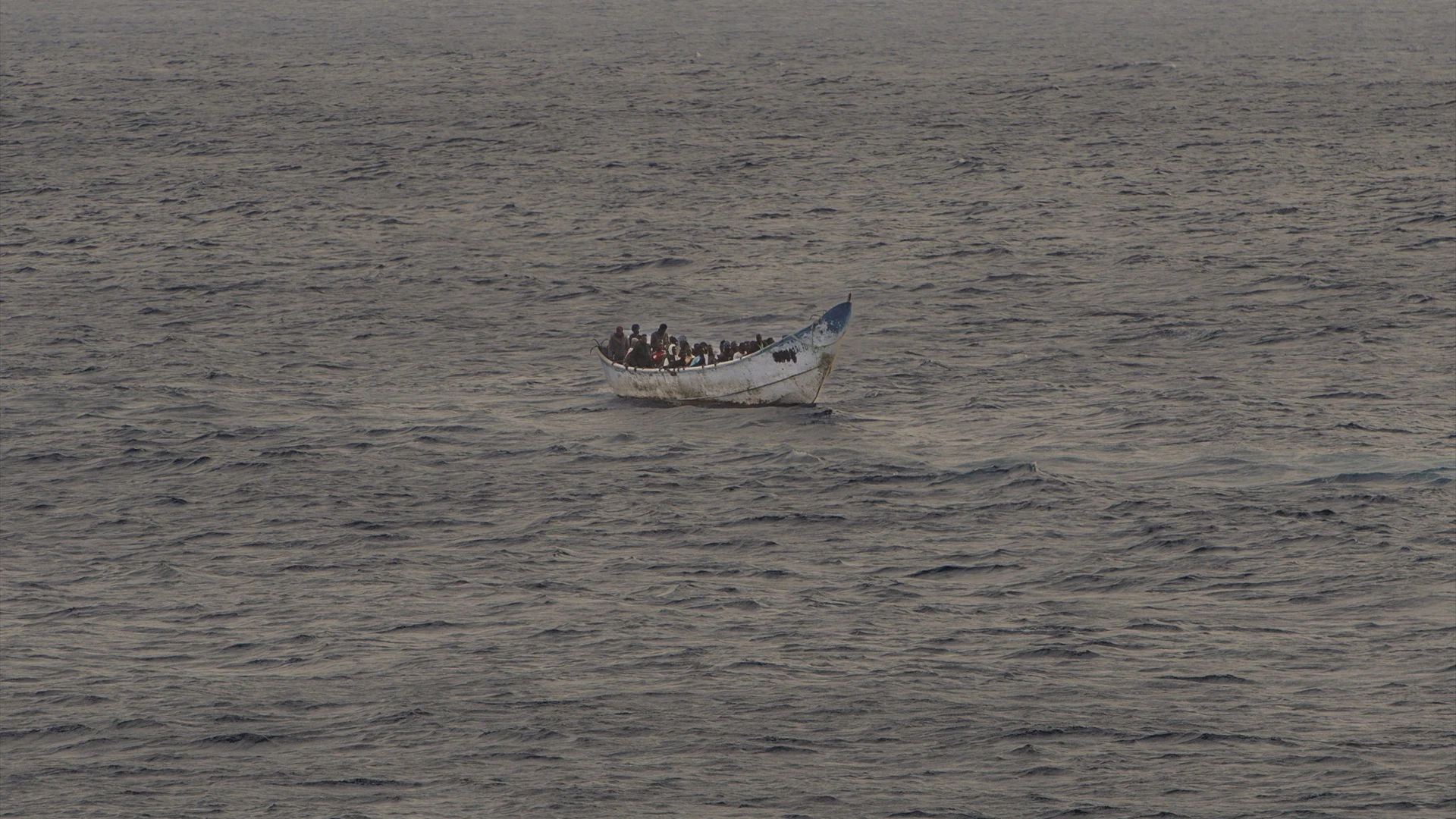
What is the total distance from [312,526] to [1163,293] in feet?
124

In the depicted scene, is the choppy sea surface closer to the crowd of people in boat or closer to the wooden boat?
the wooden boat

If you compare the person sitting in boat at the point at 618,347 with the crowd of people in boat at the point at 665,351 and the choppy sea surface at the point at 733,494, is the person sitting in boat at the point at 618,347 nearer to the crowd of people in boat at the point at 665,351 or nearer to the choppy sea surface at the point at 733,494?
the crowd of people in boat at the point at 665,351

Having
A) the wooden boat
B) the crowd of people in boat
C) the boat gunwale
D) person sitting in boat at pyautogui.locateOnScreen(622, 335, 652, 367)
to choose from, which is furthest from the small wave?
person sitting in boat at pyautogui.locateOnScreen(622, 335, 652, 367)

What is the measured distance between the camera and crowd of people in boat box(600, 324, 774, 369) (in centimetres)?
6066

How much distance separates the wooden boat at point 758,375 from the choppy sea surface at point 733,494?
2.47ft

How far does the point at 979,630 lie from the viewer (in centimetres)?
4203

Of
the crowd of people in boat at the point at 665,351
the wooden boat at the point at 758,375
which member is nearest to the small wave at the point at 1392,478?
the wooden boat at the point at 758,375

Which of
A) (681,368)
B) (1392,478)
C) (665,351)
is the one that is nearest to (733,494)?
(681,368)

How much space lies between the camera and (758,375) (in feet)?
196

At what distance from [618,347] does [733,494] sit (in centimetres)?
1155

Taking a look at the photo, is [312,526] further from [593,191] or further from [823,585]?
[593,191]

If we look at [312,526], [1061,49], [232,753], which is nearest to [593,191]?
[312,526]

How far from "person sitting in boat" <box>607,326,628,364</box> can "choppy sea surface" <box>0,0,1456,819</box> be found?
6.60 ft

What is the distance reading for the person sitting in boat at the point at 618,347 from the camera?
61875 millimetres
